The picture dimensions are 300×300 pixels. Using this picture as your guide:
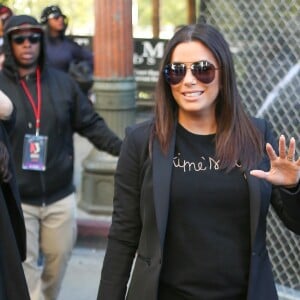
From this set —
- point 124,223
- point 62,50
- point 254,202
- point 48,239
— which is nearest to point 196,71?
point 254,202

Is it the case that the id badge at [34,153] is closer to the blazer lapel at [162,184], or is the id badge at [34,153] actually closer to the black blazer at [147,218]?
the black blazer at [147,218]

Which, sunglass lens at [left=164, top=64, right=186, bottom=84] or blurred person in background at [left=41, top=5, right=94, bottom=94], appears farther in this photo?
blurred person in background at [left=41, top=5, right=94, bottom=94]

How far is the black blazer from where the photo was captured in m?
2.27

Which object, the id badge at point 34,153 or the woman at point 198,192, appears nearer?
the woman at point 198,192

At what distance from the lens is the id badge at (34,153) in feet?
12.5

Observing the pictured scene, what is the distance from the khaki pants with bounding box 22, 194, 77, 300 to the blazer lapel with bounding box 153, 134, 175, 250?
5.68 feet

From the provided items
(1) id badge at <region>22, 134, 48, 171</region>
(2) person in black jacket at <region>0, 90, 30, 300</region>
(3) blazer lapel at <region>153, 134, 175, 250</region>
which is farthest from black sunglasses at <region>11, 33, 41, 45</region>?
(3) blazer lapel at <region>153, 134, 175, 250</region>

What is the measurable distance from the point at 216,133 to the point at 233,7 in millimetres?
1845

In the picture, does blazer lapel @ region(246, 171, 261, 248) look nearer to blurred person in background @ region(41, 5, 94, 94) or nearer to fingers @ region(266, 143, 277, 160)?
fingers @ region(266, 143, 277, 160)

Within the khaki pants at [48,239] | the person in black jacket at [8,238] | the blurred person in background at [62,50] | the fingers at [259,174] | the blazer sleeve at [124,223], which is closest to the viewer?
the fingers at [259,174]

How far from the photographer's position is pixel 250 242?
229cm

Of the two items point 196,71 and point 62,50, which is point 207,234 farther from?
point 62,50

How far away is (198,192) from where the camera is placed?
2270 mm

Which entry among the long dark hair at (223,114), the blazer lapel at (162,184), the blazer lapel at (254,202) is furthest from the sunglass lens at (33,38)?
the blazer lapel at (254,202)
